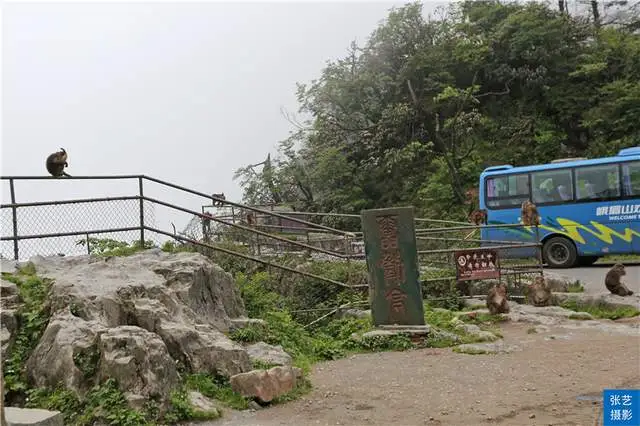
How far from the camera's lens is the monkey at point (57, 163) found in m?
8.55

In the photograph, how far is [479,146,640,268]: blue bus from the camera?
48.9ft

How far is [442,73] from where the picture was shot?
90.5 feet

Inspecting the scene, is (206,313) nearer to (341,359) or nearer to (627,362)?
(341,359)

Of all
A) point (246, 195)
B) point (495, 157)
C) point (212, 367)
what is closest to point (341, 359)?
point (212, 367)

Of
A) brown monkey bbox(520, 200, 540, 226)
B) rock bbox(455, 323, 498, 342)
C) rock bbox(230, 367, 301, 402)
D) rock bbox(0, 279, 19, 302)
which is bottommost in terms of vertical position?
rock bbox(455, 323, 498, 342)

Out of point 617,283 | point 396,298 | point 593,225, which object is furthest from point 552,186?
point 396,298

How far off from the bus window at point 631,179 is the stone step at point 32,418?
1447 centimetres

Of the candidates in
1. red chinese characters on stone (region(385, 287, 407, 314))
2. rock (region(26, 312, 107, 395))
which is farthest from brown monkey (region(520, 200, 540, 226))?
rock (region(26, 312, 107, 395))

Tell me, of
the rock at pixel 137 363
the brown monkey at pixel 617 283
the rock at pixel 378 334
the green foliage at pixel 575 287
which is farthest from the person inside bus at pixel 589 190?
the rock at pixel 137 363

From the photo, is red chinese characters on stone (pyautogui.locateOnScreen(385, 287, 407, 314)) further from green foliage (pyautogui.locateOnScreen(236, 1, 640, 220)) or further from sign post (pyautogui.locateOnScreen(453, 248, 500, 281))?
green foliage (pyautogui.locateOnScreen(236, 1, 640, 220))

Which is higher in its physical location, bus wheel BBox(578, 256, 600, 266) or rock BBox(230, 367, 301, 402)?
bus wheel BBox(578, 256, 600, 266)

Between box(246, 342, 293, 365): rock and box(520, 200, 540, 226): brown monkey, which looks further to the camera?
box(520, 200, 540, 226): brown monkey

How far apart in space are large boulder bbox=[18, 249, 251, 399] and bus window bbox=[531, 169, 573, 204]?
430 inches

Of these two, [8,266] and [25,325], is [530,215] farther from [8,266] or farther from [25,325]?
[25,325]
